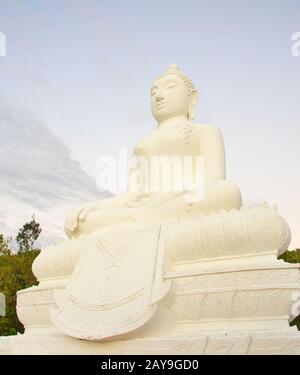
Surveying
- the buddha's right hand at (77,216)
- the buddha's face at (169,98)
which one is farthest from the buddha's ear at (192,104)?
the buddha's right hand at (77,216)

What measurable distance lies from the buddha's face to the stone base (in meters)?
3.64

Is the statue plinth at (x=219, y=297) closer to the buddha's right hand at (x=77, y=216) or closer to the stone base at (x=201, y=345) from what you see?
the stone base at (x=201, y=345)

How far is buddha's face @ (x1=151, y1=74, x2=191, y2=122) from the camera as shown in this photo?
7324 mm

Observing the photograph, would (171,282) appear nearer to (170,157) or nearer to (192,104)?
(170,157)

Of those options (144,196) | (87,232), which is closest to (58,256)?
(87,232)

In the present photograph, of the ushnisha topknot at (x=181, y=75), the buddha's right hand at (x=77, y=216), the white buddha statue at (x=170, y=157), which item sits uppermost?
the ushnisha topknot at (x=181, y=75)

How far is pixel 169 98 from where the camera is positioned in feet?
24.0

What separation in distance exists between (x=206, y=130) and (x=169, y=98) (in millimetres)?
962

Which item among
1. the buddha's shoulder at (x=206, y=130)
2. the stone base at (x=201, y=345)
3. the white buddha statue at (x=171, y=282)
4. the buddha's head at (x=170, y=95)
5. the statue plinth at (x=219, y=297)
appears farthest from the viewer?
the buddha's head at (x=170, y=95)

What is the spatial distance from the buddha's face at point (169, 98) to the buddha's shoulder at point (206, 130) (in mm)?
662

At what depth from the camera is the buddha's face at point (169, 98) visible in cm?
732

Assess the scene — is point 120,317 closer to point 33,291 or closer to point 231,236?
point 231,236

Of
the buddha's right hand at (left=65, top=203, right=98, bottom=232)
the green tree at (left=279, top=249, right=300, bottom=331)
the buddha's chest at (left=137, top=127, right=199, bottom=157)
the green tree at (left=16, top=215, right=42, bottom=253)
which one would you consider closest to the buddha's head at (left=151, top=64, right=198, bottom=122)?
the buddha's chest at (left=137, top=127, right=199, bottom=157)
